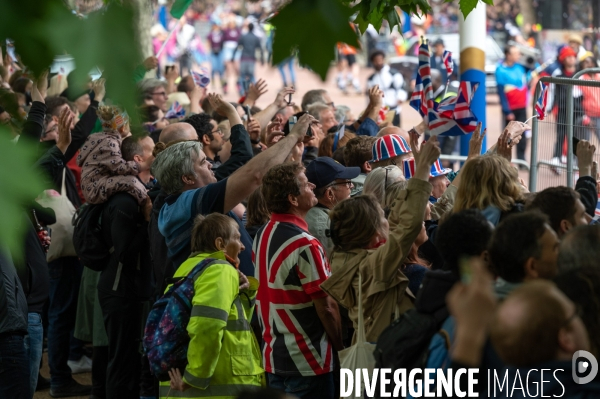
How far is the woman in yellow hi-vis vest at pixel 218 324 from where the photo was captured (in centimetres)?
382

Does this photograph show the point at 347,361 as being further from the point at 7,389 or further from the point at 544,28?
the point at 544,28

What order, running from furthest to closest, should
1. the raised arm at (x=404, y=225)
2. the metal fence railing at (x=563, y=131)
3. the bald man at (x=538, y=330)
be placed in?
the metal fence railing at (x=563, y=131), the raised arm at (x=404, y=225), the bald man at (x=538, y=330)

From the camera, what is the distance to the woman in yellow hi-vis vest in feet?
12.5

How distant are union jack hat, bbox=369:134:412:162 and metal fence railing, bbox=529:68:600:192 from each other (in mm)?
1205

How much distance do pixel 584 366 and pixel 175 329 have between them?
209 cm

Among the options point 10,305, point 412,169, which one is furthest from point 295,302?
point 412,169

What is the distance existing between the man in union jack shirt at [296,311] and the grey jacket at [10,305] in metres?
1.25

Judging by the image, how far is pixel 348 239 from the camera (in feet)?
12.6

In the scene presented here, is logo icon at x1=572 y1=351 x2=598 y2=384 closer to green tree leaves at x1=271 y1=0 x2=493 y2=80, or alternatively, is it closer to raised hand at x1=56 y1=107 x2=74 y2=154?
green tree leaves at x1=271 y1=0 x2=493 y2=80

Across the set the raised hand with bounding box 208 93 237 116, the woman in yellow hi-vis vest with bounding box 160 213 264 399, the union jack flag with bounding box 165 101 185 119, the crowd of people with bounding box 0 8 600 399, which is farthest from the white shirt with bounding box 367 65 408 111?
the woman in yellow hi-vis vest with bounding box 160 213 264 399

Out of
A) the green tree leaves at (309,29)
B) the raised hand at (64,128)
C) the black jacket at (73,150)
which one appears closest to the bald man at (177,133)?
the black jacket at (73,150)

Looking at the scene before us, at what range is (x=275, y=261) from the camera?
410cm

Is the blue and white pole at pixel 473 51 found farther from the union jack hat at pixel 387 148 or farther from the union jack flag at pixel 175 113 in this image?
the union jack hat at pixel 387 148

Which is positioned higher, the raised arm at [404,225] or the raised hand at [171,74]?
the raised hand at [171,74]
